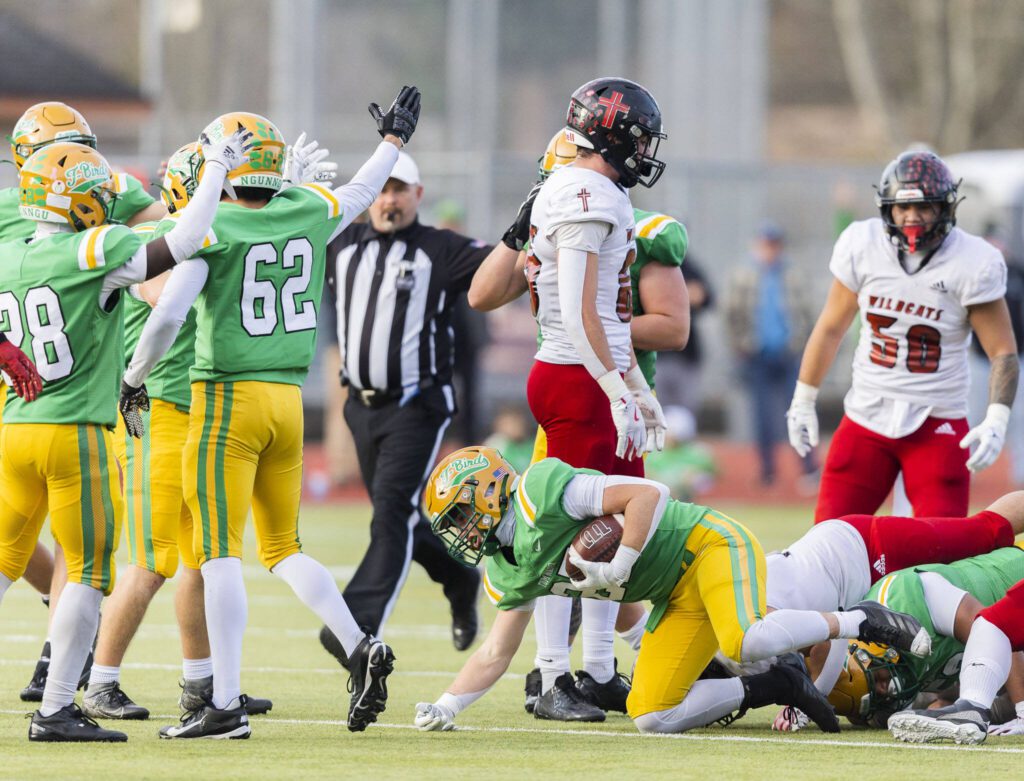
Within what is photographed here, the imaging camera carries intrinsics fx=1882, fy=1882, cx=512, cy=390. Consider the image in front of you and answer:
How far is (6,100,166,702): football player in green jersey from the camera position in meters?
6.40

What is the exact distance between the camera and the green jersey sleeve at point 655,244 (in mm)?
6254

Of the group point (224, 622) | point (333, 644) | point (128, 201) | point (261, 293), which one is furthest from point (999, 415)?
point (128, 201)

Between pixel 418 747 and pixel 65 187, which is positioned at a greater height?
pixel 65 187

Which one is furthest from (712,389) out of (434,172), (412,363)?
(412,363)

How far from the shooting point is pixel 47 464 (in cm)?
537

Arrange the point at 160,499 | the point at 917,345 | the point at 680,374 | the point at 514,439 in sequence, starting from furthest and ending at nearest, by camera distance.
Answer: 1. the point at 680,374
2. the point at 514,439
3. the point at 917,345
4. the point at 160,499

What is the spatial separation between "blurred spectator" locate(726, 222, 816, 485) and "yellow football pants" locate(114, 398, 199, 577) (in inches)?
370

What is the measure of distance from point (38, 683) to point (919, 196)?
350 cm

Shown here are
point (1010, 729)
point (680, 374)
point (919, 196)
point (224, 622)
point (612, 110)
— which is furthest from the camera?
point (680, 374)

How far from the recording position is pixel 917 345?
686 centimetres

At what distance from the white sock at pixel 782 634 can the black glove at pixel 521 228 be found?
4.81ft

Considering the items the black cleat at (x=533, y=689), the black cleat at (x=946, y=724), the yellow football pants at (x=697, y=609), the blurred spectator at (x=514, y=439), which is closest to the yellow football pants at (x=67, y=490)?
the black cleat at (x=533, y=689)

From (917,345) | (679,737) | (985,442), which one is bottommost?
(679,737)

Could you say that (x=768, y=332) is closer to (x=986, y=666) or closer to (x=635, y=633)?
(x=635, y=633)
